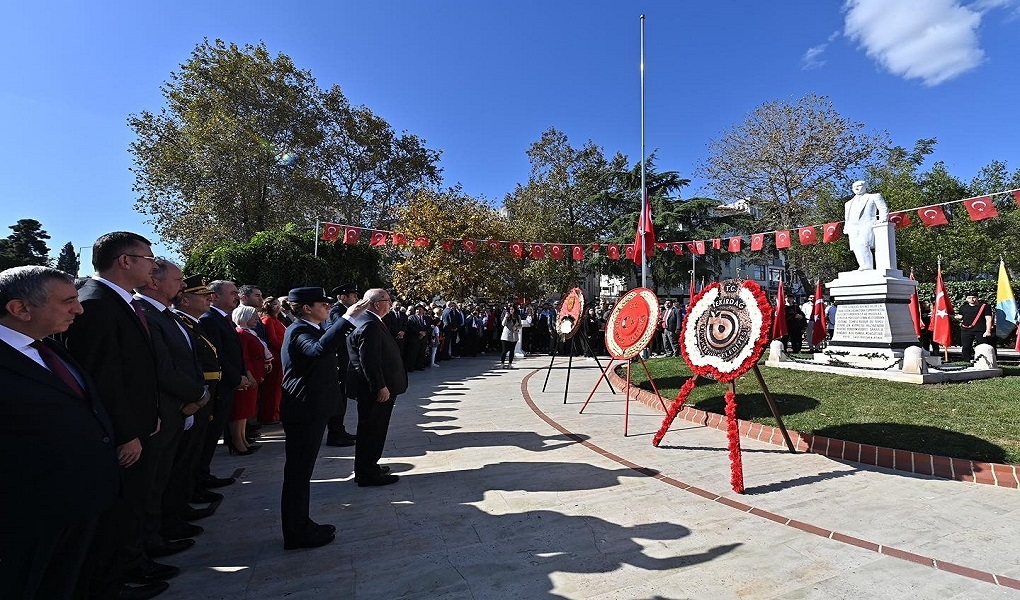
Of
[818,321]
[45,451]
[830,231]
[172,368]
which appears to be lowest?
[45,451]

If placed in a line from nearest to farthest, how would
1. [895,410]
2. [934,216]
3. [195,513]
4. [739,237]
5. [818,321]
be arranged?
1. [195,513]
2. [895,410]
3. [934,216]
4. [818,321]
5. [739,237]

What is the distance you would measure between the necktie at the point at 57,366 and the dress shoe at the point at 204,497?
8.19 ft

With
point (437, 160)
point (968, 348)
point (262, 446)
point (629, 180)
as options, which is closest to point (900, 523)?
point (262, 446)

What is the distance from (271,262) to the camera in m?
21.9

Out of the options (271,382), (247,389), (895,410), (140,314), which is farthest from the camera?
(271,382)

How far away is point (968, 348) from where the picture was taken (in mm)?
11719

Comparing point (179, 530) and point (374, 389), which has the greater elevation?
point (374, 389)

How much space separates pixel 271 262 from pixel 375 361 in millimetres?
20051

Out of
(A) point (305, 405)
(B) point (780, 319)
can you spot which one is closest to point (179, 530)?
(A) point (305, 405)

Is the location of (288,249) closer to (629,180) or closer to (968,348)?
(629,180)

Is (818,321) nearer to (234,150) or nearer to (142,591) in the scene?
(142,591)

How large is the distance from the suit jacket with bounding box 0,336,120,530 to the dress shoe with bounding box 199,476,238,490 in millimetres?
2841

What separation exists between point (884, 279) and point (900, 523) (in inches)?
294

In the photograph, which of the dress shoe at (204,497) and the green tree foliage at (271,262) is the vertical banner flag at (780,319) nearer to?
the dress shoe at (204,497)
